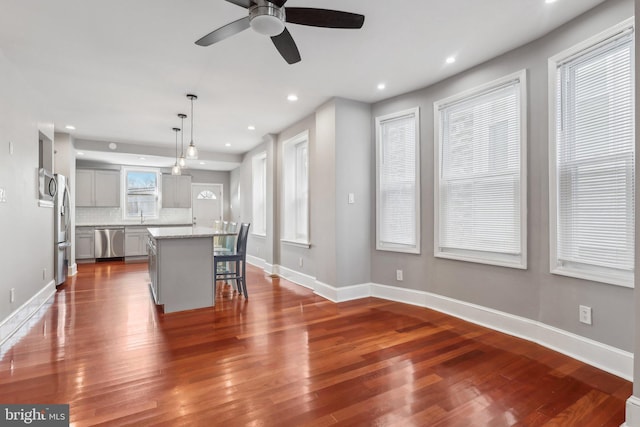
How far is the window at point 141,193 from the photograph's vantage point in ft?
25.9

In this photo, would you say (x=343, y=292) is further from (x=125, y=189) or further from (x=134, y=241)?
(x=125, y=189)

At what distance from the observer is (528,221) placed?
107 inches

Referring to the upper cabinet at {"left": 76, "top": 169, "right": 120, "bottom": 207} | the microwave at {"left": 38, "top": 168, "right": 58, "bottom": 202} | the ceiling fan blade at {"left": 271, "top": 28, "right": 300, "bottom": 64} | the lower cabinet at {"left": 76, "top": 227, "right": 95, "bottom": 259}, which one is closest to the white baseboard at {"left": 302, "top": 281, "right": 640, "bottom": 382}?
the ceiling fan blade at {"left": 271, "top": 28, "right": 300, "bottom": 64}

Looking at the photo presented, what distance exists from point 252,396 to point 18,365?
192 cm

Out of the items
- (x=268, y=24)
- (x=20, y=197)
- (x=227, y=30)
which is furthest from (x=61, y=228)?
(x=268, y=24)

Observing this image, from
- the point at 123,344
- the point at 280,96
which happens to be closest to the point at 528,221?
the point at 280,96

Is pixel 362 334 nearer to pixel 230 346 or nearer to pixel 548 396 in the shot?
pixel 230 346

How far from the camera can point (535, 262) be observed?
2.68 m

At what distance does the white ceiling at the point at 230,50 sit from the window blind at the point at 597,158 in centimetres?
48

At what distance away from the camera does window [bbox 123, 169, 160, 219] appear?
789 centimetres

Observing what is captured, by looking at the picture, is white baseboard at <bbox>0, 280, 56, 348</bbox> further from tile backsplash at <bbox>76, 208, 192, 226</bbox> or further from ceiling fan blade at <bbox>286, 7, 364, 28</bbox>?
tile backsplash at <bbox>76, 208, 192, 226</bbox>

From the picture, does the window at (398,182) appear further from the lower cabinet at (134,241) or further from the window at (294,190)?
the lower cabinet at (134,241)

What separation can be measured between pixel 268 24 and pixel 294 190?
12.0ft

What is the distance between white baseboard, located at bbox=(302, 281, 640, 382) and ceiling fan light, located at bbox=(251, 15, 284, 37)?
9.97 feet
